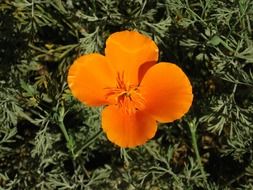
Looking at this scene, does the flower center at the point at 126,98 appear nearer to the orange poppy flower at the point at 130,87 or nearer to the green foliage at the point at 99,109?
the orange poppy flower at the point at 130,87

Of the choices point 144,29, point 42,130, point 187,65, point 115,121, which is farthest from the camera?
point 187,65

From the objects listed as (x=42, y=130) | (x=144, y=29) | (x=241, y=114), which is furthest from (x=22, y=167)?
(x=241, y=114)

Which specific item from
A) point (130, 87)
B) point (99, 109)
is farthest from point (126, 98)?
point (99, 109)

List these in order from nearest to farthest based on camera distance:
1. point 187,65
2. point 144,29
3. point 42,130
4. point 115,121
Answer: point 115,121, point 42,130, point 144,29, point 187,65

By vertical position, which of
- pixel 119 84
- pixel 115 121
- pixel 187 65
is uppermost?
pixel 187 65

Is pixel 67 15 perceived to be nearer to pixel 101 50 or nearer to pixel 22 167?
pixel 101 50

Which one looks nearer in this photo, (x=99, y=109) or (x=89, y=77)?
(x=89, y=77)

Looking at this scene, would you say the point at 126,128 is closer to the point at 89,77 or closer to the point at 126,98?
the point at 126,98

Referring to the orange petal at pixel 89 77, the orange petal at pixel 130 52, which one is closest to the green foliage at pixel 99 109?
the orange petal at pixel 89 77
